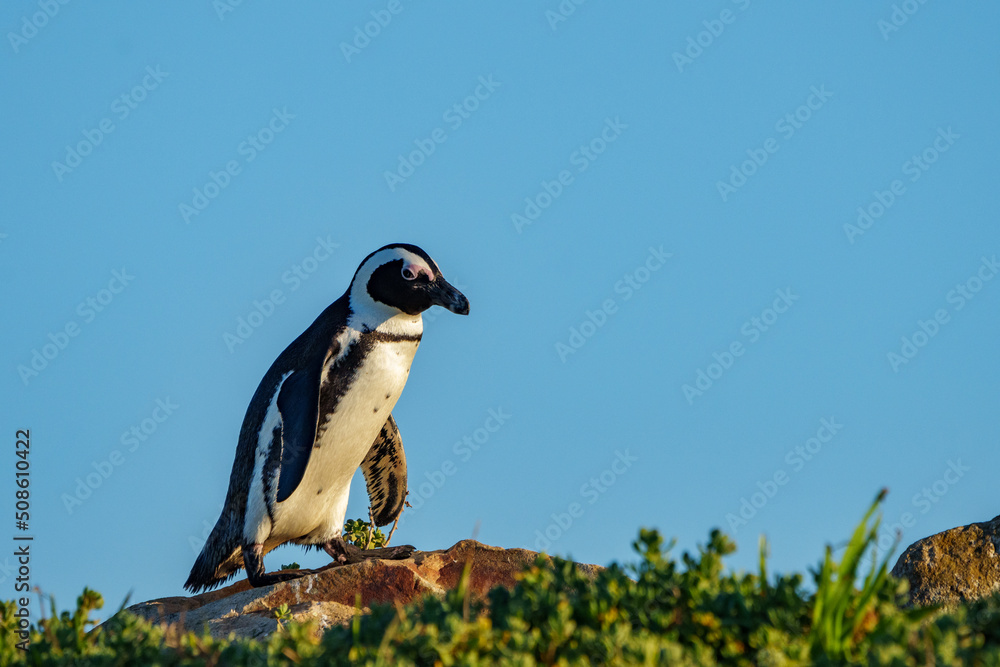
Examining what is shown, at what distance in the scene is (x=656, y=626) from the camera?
2924 mm

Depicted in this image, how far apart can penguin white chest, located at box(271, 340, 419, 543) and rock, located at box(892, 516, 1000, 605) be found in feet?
12.7

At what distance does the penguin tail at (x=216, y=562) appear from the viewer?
22.8 ft

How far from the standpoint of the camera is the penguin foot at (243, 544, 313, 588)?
21.1 feet

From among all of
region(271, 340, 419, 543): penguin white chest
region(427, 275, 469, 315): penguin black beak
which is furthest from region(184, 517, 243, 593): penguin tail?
region(427, 275, 469, 315): penguin black beak

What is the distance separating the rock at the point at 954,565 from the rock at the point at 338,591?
7.21ft

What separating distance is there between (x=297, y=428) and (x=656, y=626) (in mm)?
4155

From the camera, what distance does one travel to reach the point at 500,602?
320 centimetres

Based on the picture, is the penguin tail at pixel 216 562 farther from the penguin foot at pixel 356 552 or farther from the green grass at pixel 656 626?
the green grass at pixel 656 626

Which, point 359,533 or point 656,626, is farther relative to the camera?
point 359,533

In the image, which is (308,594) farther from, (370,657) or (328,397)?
(370,657)

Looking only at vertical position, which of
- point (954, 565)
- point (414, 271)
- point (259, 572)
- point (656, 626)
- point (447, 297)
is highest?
point (414, 271)

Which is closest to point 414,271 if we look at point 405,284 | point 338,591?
point 405,284

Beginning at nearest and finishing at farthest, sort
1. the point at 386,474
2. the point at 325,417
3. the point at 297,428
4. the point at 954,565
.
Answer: the point at 954,565
the point at 297,428
the point at 325,417
the point at 386,474

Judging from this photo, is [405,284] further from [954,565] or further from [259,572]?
[954,565]
